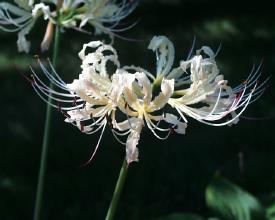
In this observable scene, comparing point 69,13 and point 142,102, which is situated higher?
point 69,13

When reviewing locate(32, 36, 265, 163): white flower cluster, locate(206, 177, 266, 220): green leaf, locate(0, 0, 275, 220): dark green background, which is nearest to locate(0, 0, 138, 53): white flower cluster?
locate(32, 36, 265, 163): white flower cluster

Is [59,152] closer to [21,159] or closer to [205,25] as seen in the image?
[21,159]

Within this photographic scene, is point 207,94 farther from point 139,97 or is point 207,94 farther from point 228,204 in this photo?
point 228,204

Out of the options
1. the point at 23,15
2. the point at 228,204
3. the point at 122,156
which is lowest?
the point at 228,204

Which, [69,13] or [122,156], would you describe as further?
[122,156]

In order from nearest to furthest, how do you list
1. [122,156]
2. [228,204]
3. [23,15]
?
[23,15] → [228,204] → [122,156]

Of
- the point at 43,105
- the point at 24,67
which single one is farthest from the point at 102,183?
the point at 24,67

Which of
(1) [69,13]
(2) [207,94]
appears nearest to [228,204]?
(1) [69,13]

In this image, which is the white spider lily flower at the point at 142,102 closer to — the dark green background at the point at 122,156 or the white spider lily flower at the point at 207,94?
the white spider lily flower at the point at 207,94
